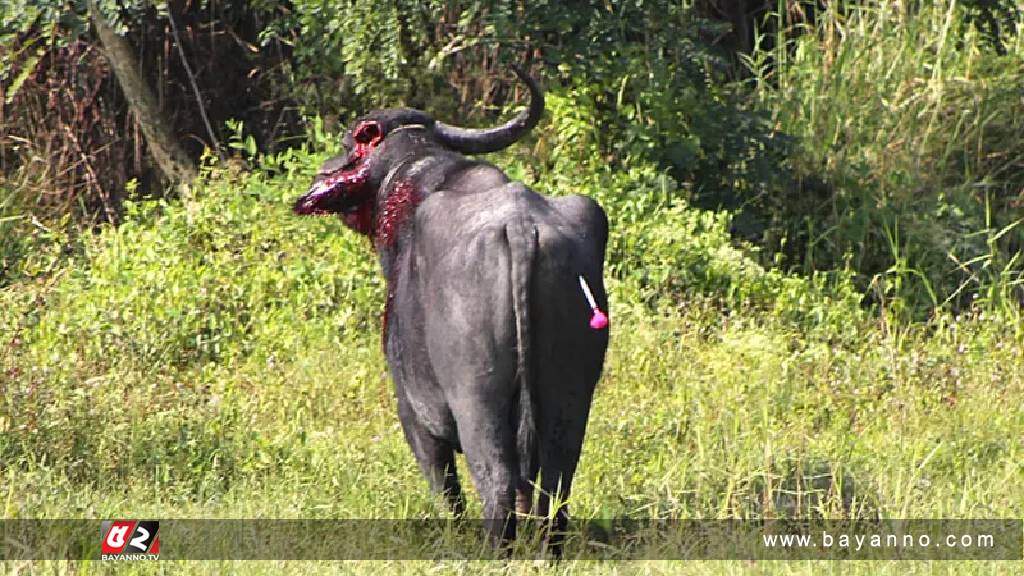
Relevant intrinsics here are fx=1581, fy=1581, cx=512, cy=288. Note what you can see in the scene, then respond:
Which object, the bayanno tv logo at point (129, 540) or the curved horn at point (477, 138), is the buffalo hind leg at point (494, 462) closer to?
the bayanno tv logo at point (129, 540)

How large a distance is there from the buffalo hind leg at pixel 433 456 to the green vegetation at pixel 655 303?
23 centimetres

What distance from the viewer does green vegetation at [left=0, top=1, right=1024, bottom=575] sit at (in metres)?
5.87

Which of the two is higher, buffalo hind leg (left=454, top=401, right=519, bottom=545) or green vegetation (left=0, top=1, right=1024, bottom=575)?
buffalo hind leg (left=454, top=401, right=519, bottom=545)

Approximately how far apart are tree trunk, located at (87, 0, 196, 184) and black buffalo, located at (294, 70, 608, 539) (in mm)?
4790

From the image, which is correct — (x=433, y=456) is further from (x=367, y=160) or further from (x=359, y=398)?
(x=359, y=398)

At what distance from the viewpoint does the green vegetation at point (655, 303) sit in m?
5.87

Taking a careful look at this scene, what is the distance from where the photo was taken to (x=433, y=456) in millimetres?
5305

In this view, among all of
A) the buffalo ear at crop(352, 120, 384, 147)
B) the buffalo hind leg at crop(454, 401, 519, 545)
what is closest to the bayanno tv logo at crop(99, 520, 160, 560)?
the buffalo hind leg at crop(454, 401, 519, 545)

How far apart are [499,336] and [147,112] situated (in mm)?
5622

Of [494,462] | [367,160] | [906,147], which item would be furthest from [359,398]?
[906,147]

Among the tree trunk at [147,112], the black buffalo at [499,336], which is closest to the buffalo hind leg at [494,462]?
the black buffalo at [499,336]

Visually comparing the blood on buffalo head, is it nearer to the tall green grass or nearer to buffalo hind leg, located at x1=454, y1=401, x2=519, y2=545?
buffalo hind leg, located at x1=454, y1=401, x2=519, y2=545

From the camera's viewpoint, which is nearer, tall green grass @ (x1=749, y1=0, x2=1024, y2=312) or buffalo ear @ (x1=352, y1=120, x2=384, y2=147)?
buffalo ear @ (x1=352, y1=120, x2=384, y2=147)

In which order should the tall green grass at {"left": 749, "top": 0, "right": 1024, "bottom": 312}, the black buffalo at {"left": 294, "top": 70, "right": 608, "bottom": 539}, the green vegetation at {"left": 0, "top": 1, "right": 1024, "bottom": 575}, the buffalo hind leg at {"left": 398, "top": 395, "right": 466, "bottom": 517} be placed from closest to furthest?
the black buffalo at {"left": 294, "top": 70, "right": 608, "bottom": 539} → the buffalo hind leg at {"left": 398, "top": 395, "right": 466, "bottom": 517} → the green vegetation at {"left": 0, "top": 1, "right": 1024, "bottom": 575} → the tall green grass at {"left": 749, "top": 0, "right": 1024, "bottom": 312}
